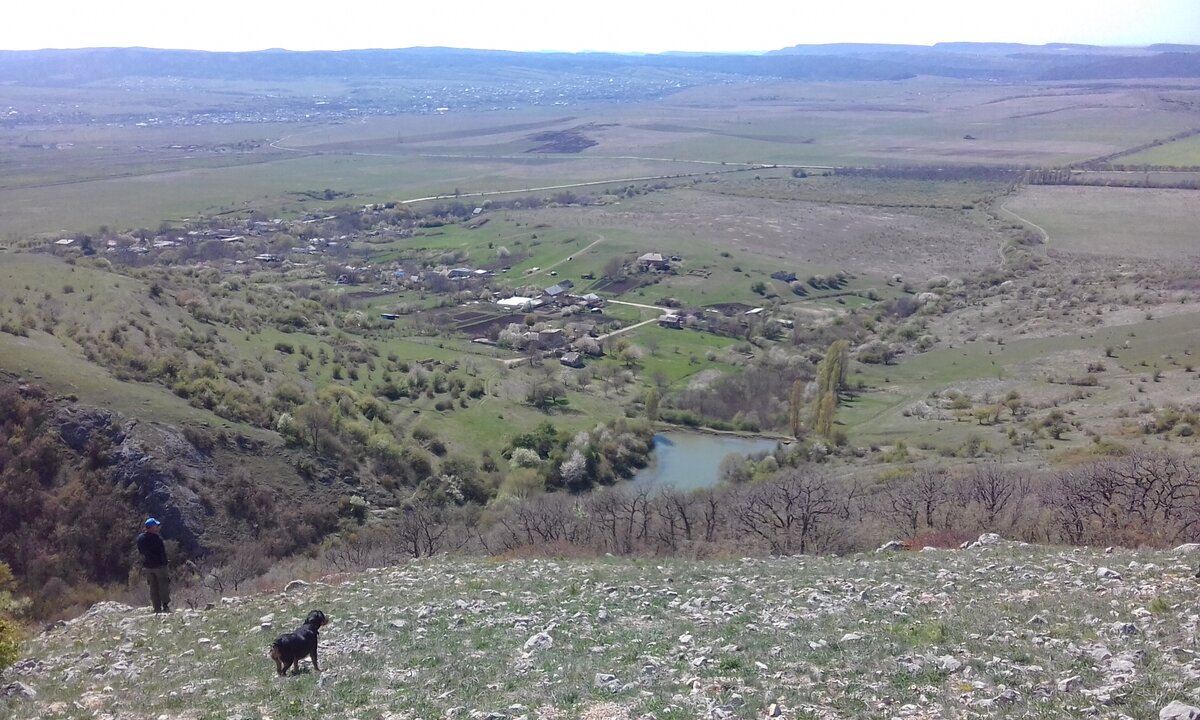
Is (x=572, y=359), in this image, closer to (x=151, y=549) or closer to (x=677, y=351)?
(x=677, y=351)

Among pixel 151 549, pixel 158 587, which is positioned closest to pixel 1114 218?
pixel 158 587

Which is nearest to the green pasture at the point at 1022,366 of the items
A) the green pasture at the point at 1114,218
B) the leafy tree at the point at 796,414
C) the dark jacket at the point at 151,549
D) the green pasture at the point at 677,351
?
the leafy tree at the point at 796,414

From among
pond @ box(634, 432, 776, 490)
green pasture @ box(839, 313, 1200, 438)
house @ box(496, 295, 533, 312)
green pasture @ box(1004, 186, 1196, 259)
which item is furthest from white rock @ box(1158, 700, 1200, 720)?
green pasture @ box(1004, 186, 1196, 259)

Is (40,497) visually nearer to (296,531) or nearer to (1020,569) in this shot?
(296,531)

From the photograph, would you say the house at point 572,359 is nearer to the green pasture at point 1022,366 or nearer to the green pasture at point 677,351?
the green pasture at point 677,351

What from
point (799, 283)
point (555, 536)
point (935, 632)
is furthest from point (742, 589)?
point (799, 283)

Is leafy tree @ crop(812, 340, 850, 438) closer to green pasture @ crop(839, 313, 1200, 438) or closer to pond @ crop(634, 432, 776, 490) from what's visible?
green pasture @ crop(839, 313, 1200, 438)
